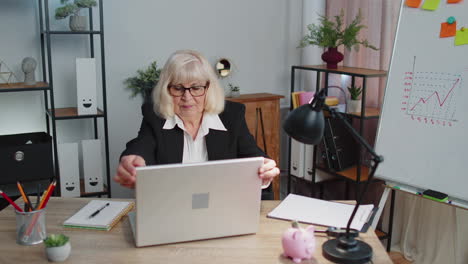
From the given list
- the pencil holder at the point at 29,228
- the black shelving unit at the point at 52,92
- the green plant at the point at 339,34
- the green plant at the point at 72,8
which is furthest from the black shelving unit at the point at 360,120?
the pencil holder at the point at 29,228

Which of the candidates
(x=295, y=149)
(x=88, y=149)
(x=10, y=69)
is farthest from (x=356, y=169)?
(x=10, y=69)

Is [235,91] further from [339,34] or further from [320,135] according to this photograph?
[320,135]

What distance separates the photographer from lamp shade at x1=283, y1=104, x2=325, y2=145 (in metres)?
1.30

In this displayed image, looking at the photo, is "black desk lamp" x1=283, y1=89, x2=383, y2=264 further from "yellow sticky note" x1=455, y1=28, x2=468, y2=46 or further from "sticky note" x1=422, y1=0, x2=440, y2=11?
"sticky note" x1=422, y1=0, x2=440, y2=11

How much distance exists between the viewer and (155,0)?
10.3 feet

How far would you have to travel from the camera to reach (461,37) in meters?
2.03

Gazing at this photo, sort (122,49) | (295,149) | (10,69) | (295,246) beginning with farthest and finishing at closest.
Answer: (295,149) → (122,49) → (10,69) → (295,246)

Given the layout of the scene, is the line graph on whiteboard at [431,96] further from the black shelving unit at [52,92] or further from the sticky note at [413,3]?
the black shelving unit at [52,92]

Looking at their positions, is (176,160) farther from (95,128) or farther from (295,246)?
(95,128)

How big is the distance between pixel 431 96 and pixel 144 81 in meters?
1.67

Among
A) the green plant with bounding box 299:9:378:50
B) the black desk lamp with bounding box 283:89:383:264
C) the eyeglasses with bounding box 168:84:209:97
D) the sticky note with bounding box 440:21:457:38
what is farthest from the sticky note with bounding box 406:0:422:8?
the black desk lamp with bounding box 283:89:383:264

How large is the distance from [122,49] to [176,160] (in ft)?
4.32

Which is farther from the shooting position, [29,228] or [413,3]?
[413,3]

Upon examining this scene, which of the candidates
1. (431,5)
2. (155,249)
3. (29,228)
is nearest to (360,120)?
(431,5)
